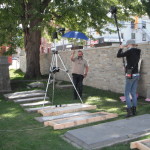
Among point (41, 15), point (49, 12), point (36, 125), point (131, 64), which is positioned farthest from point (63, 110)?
point (49, 12)

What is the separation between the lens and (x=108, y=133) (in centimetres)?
457

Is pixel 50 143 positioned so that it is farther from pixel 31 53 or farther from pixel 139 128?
pixel 31 53

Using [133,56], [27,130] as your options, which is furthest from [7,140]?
[133,56]

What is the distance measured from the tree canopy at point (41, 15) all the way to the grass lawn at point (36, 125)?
446 cm

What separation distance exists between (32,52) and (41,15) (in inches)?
96.6

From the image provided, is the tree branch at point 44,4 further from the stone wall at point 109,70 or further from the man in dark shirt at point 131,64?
the man in dark shirt at point 131,64

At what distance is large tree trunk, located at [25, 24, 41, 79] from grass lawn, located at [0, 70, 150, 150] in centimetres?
432

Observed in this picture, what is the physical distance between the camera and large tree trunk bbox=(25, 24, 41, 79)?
14031 millimetres

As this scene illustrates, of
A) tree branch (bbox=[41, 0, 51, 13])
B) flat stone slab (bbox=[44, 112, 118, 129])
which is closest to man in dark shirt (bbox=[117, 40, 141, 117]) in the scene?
flat stone slab (bbox=[44, 112, 118, 129])

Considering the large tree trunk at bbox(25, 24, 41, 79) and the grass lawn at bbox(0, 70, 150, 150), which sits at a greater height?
the large tree trunk at bbox(25, 24, 41, 79)

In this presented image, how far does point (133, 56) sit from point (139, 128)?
1.77m

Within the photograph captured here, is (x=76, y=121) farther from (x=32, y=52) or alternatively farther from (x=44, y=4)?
(x=44, y=4)

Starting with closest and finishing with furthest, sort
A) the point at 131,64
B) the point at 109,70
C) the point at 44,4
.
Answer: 1. the point at 131,64
2. the point at 109,70
3. the point at 44,4

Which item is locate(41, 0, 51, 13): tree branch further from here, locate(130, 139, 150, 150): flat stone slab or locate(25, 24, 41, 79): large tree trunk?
locate(130, 139, 150, 150): flat stone slab
